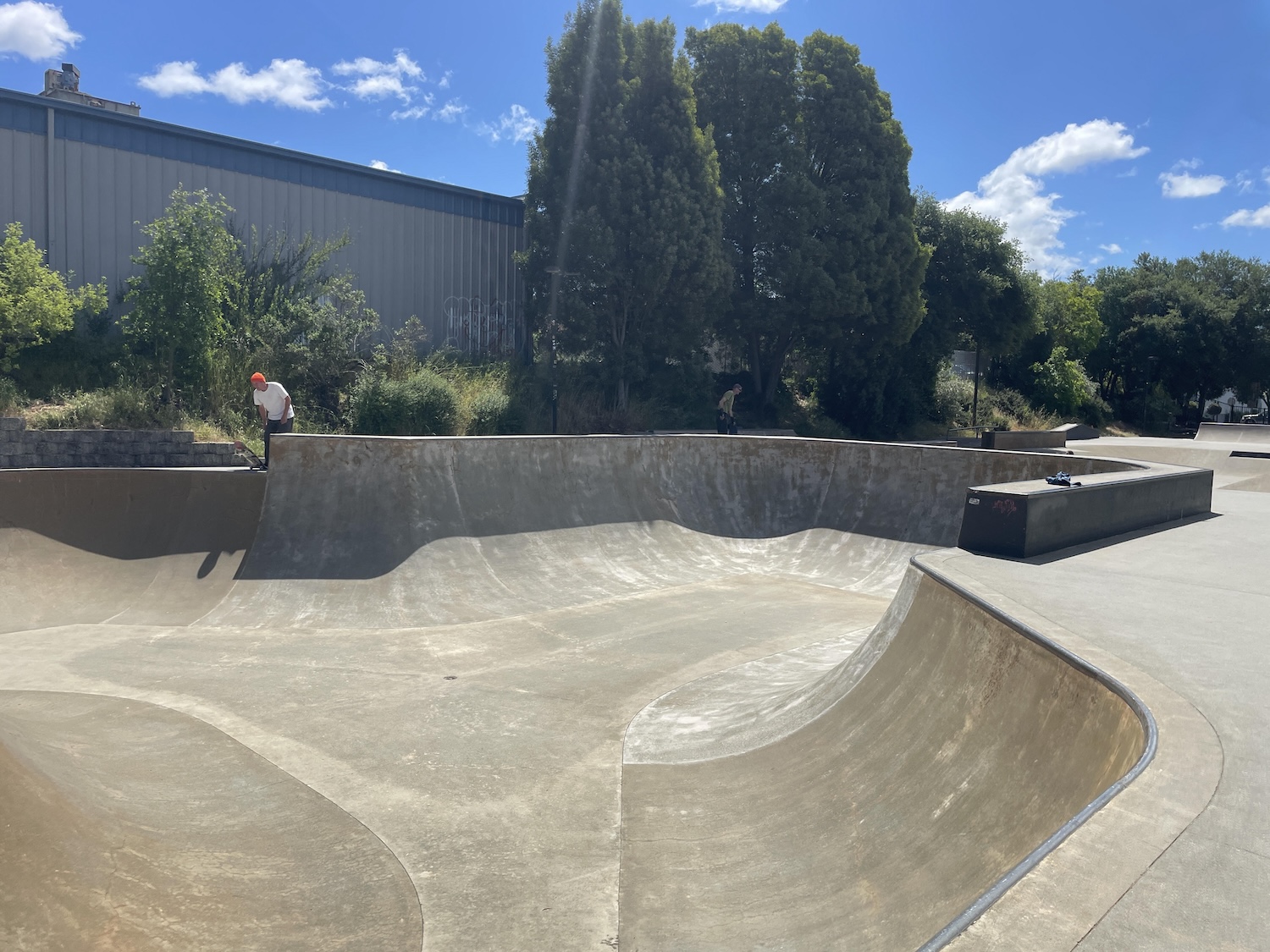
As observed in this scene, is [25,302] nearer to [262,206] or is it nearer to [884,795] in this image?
[262,206]

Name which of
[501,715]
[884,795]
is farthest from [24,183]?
[884,795]


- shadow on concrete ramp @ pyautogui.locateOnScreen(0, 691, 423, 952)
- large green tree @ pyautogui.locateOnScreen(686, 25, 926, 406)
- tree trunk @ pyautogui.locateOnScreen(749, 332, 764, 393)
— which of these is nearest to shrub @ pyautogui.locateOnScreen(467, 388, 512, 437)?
large green tree @ pyautogui.locateOnScreen(686, 25, 926, 406)

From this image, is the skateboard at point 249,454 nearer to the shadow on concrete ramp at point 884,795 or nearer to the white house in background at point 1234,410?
the shadow on concrete ramp at point 884,795

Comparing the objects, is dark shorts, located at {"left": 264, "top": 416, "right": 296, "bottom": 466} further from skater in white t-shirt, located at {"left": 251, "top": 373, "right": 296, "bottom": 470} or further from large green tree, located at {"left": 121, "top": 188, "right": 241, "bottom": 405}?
large green tree, located at {"left": 121, "top": 188, "right": 241, "bottom": 405}

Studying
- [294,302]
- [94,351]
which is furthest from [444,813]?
[294,302]

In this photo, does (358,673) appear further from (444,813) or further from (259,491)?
(259,491)

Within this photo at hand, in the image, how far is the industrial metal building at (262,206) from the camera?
14.8 metres

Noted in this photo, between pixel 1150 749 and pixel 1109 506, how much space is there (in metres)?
6.07

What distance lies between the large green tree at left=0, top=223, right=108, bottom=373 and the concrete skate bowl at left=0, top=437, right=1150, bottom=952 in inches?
149

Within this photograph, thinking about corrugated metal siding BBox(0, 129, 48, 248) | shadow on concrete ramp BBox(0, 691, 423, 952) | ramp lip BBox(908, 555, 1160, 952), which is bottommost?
shadow on concrete ramp BBox(0, 691, 423, 952)

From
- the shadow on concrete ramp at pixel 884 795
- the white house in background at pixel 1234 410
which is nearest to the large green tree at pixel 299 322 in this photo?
the shadow on concrete ramp at pixel 884 795

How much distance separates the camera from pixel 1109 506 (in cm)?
829

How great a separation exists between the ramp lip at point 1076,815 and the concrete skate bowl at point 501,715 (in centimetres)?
3

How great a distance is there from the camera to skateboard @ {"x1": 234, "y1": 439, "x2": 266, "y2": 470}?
1148 centimetres
